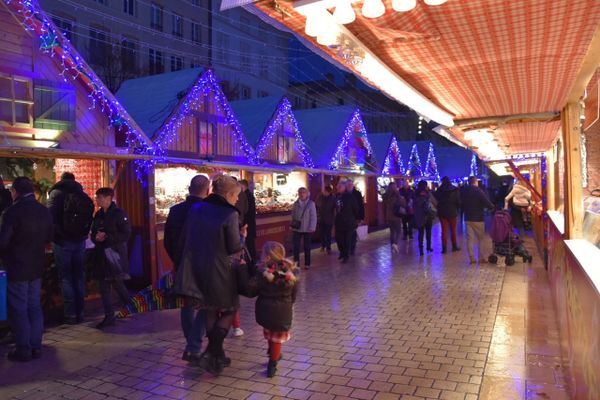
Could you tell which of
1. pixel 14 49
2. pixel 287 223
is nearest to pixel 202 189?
pixel 14 49

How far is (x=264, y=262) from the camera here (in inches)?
177

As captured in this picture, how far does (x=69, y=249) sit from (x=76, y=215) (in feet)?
1.49

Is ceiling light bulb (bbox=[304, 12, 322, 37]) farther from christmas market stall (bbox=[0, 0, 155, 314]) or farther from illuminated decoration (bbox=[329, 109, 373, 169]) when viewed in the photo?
illuminated decoration (bbox=[329, 109, 373, 169])

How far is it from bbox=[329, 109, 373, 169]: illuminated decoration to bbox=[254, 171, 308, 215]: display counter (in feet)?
5.06

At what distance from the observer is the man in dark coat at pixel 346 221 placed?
11.1 meters

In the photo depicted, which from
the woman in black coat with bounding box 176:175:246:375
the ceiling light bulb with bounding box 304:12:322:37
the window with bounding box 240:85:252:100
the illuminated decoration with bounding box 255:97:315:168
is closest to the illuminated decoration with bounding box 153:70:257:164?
the illuminated decoration with bounding box 255:97:315:168

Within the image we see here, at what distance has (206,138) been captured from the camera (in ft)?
35.8

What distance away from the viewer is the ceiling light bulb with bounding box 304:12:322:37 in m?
2.52

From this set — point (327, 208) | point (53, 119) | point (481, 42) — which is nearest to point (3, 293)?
point (53, 119)

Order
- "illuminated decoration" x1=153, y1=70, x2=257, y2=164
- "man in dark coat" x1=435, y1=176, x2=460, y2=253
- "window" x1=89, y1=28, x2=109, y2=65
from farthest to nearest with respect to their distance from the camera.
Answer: "window" x1=89, y1=28, x2=109, y2=65 < "man in dark coat" x1=435, y1=176, x2=460, y2=253 < "illuminated decoration" x1=153, y1=70, x2=257, y2=164

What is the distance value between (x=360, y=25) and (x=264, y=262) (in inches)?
94.8

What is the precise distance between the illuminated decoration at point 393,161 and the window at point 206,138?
12.0 meters

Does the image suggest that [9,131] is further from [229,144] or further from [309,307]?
[229,144]

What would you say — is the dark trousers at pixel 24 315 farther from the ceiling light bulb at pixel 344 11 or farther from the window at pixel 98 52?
the window at pixel 98 52
